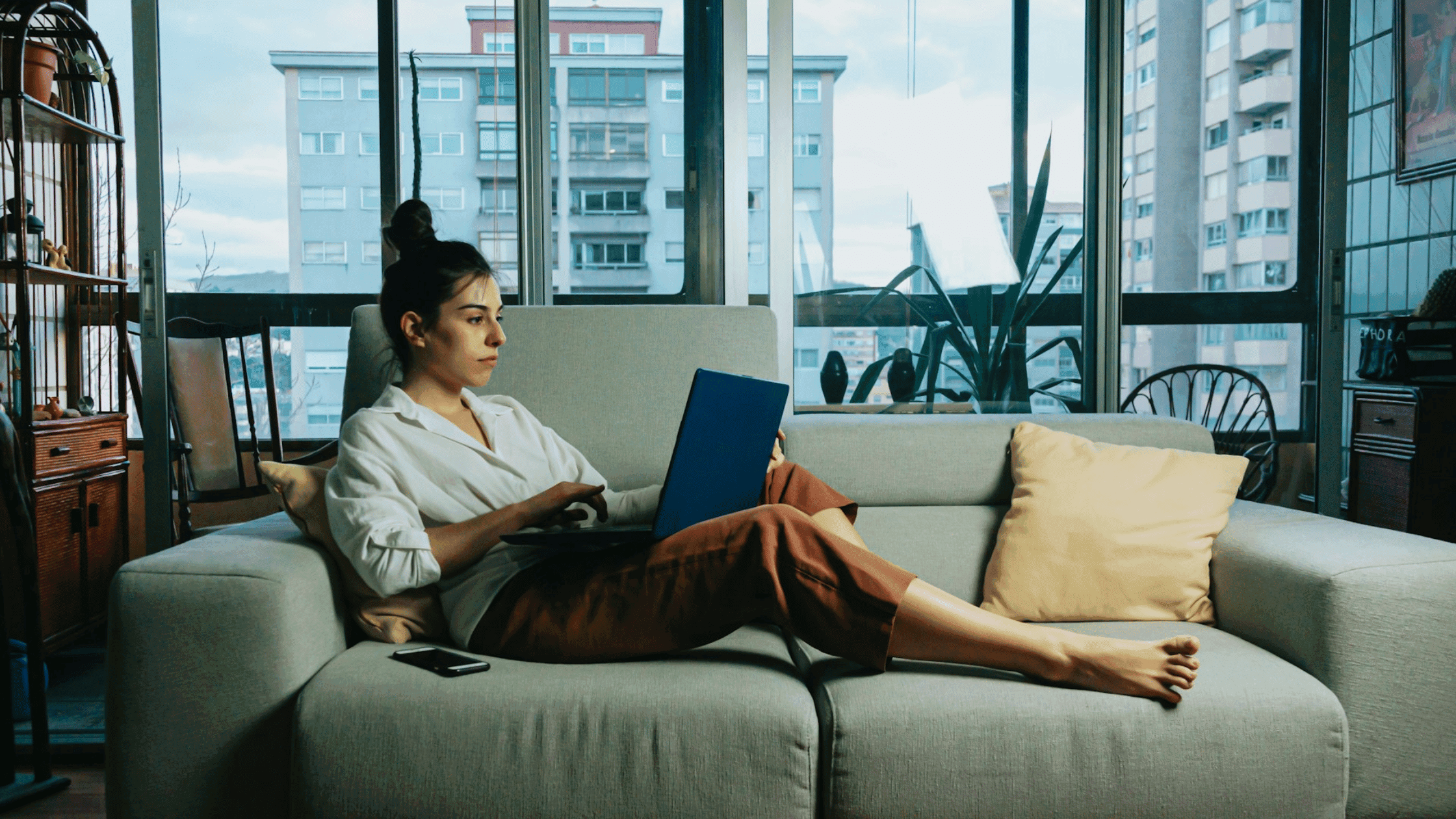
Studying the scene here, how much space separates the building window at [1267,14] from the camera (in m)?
2.91

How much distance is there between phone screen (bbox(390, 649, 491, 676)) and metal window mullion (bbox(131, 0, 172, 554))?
1248 millimetres

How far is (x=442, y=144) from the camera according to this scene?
2682 millimetres

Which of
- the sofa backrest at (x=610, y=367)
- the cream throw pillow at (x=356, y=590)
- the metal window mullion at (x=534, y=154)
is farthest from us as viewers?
the metal window mullion at (x=534, y=154)

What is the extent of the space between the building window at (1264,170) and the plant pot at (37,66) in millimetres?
3547

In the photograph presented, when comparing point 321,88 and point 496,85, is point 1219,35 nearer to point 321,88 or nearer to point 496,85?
point 496,85

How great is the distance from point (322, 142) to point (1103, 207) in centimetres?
227

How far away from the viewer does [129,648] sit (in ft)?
4.00

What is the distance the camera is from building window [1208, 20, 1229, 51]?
291 cm

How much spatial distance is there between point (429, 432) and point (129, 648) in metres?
0.51

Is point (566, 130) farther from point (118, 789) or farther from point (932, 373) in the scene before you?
point (118, 789)

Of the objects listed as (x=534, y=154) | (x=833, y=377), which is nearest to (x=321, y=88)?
(x=534, y=154)

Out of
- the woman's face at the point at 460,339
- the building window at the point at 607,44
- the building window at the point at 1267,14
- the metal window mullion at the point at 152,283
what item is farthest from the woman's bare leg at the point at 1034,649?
the building window at the point at 1267,14

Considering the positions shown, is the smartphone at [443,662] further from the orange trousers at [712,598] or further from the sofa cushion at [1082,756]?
the sofa cushion at [1082,756]

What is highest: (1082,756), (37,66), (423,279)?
(37,66)
